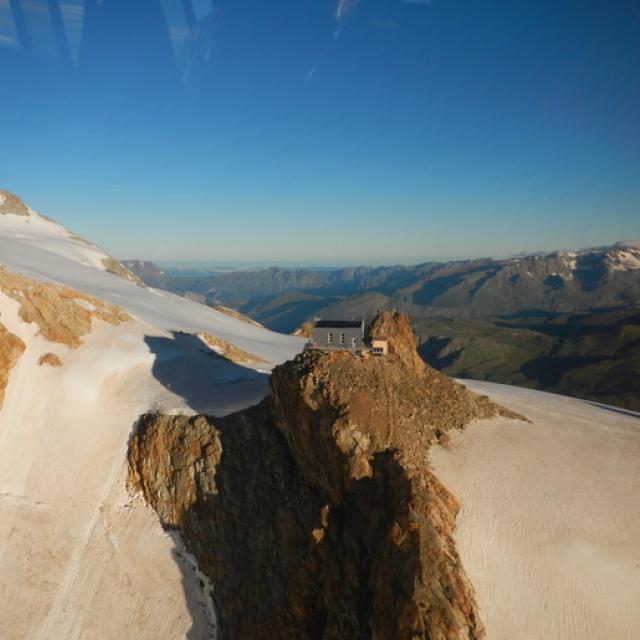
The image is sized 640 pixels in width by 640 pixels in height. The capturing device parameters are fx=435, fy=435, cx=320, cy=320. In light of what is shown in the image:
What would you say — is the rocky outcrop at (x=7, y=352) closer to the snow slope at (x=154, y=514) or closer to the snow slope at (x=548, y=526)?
the snow slope at (x=154, y=514)

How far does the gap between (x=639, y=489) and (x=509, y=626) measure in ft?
40.9

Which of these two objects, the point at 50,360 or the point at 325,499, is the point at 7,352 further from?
the point at 325,499

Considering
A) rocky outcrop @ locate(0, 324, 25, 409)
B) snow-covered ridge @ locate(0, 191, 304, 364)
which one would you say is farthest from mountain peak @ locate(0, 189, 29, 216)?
rocky outcrop @ locate(0, 324, 25, 409)

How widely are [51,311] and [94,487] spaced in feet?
61.7

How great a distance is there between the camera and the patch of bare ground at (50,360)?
37.2 meters

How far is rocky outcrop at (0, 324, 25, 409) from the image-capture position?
34719mm

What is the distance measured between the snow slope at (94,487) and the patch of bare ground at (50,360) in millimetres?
478

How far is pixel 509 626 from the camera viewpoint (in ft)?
60.2

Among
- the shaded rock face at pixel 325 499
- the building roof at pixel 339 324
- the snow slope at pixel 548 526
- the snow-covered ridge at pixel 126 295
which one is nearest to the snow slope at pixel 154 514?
the snow slope at pixel 548 526

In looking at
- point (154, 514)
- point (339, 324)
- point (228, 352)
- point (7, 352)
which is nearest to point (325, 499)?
point (339, 324)

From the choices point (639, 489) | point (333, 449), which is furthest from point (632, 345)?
point (333, 449)

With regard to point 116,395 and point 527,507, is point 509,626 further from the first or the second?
point 116,395

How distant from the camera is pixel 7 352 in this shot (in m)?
35.8

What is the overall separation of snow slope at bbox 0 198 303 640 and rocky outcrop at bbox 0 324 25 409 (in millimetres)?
481
